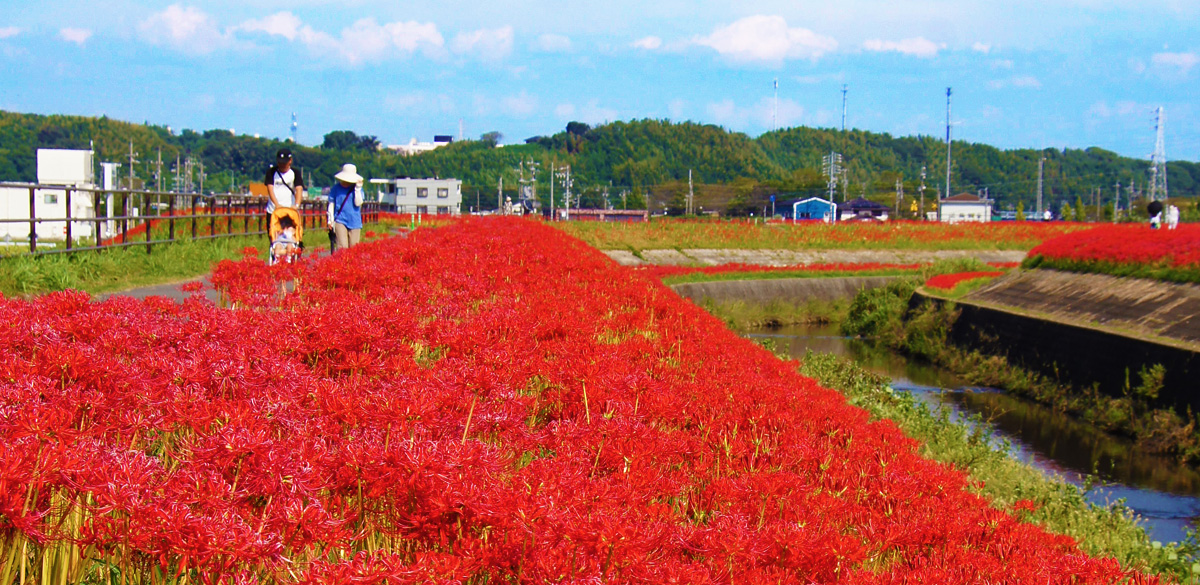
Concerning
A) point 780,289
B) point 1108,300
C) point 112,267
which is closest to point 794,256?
point 780,289

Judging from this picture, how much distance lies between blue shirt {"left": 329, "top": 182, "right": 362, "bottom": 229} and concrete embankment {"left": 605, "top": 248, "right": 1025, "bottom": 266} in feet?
61.6

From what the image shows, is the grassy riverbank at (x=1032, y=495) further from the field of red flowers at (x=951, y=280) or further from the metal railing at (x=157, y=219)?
the field of red flowers at (x=951, y=280)

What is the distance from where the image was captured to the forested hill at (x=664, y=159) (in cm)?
15388

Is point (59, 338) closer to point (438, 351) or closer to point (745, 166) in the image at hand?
point (438, 351)

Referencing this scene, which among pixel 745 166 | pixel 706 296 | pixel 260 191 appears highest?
pixel 745 166

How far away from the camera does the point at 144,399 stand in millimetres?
3104

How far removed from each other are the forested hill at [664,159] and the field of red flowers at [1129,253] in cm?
12222

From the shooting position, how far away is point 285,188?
477 inches

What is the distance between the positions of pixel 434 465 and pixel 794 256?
37166mm

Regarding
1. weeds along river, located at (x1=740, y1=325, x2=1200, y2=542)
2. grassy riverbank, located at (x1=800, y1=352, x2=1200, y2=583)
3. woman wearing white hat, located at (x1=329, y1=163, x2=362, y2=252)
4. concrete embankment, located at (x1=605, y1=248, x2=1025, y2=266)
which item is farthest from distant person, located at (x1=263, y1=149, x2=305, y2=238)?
concrete embankment, located at (x1=605, y1=248, x2=1025, y2=266)

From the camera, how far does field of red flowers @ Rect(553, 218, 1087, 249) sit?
3859 centimetres

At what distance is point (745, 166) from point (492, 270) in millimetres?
156600

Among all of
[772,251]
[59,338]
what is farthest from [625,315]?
[772,251]

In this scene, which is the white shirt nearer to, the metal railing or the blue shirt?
the metal railing
